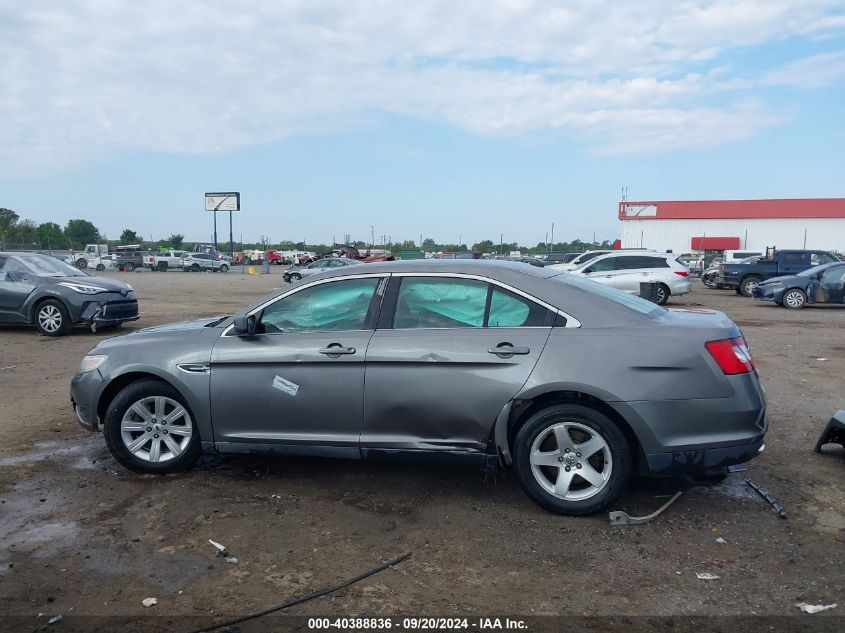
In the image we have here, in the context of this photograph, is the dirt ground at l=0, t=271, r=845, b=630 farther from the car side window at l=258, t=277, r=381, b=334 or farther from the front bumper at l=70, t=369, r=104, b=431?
the car side window at l=258, t=277, r=381, b=334

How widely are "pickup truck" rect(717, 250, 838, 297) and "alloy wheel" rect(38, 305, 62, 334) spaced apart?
2189 cm

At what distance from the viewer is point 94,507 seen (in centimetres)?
454

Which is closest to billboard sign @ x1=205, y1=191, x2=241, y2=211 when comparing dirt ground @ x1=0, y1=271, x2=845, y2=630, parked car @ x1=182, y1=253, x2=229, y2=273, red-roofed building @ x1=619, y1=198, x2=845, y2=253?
parked car @ x1=182, y1=253, x2=229, y2=273

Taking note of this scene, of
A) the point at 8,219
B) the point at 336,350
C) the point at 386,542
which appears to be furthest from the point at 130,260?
the point at 386,542

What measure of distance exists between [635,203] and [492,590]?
7206cm

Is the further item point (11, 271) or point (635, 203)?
point (635, 203)

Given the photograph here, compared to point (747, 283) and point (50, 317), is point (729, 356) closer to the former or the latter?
point (50, 317)

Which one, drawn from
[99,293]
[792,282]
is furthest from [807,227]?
[99,293]

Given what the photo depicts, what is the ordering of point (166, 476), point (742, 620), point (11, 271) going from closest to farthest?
point (742, 620) < point (166, 476) < point (11, 271)

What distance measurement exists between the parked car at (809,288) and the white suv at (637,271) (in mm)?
2353

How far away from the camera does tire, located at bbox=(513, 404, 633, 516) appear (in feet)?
13.7

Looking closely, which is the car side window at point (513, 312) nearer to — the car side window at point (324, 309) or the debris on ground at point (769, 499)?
the car side window at point (324, 309)

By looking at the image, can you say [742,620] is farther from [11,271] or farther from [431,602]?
[11,271]

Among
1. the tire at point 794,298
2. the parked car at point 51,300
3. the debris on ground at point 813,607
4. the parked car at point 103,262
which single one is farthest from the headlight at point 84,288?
the parked car at point 103,262
